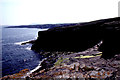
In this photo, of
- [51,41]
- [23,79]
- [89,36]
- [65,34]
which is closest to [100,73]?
[23,79]

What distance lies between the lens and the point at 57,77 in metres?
6.83

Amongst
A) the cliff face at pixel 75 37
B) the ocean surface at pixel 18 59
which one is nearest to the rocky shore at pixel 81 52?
the cliff face at pixel 75 37

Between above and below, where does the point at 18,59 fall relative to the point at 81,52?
below

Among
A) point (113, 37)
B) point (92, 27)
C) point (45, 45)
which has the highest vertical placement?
point (92, 27)

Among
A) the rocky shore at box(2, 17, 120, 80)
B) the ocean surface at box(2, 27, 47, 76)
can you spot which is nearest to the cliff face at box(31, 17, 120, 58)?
the rocky shore at box(2, 17, 120, 80)

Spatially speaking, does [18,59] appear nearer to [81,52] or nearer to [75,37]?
[75,37]

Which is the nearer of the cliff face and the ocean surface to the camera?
the ocean surface

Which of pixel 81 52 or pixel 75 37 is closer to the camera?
pixel 81 52

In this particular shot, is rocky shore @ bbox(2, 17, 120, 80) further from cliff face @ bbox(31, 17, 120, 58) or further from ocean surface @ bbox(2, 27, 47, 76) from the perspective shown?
ocean surface @ bbox(2, 27, 47, 76)

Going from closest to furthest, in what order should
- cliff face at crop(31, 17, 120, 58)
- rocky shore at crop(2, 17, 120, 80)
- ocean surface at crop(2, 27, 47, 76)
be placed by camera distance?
rocky shore at crop(2, 17, 120, 80)
ocean surface at crop(2, 27, 47, 76)
cliff face at crop(31, 17, 120, 58)

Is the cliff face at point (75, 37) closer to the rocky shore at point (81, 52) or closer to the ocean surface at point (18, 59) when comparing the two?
the rocky shore at point (81, 52)

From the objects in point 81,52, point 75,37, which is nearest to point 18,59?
point 75,37

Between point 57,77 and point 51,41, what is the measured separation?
109ft

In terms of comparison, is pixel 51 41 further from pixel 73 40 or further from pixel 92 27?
pixel 92 27
